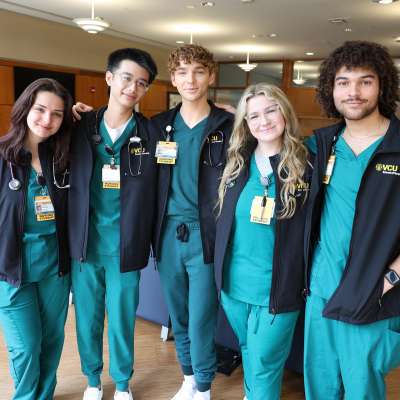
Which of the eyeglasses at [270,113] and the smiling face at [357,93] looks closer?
the smiling face at [357,93]

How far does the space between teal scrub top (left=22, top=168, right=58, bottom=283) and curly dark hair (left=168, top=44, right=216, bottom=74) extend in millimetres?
877

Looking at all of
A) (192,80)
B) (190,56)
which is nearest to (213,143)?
(192,80)

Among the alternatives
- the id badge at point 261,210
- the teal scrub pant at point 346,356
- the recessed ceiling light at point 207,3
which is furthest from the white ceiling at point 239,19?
the teal scrub pant at point 346,356

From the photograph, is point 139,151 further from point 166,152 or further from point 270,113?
point 270,113

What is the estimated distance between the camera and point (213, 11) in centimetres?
767

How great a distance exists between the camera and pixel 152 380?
2.53 m

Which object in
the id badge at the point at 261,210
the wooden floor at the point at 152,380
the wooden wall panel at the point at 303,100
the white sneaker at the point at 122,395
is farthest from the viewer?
the wooden wall panel at the point at 303,100

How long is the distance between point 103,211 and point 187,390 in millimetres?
1097

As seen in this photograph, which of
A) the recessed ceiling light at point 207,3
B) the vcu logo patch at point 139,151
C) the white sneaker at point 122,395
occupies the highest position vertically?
the recessed ceiling light at point 207,3

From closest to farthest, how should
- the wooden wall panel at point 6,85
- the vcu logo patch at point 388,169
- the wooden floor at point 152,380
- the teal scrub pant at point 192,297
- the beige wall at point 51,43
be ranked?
the vcu logo patch at point 388,169 < the teal scrub pant at point 192,297 < the wooden floor at point 152,380 < the beige wall at point 51,43 < the wooden wall panel at point 6,85

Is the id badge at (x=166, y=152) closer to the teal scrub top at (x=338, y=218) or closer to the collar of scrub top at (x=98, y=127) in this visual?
the collar of scrub top at (x=98, y=127)

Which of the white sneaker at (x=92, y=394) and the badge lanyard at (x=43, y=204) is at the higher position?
the badge lanyard at (x=43, y=204)

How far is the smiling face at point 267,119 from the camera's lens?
177 cm

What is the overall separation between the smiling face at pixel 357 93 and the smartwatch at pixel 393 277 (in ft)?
1.95
